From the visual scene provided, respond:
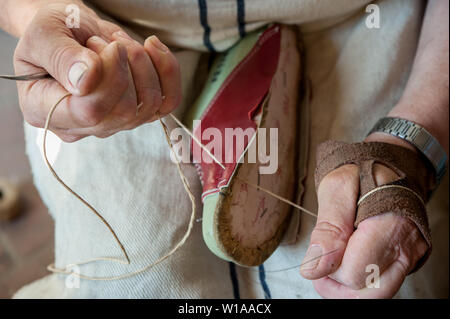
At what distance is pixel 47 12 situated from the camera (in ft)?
1.24

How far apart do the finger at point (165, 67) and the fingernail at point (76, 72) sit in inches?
2.8

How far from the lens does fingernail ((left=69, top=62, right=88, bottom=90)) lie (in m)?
0.32

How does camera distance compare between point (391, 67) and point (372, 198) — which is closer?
point (372, 198)

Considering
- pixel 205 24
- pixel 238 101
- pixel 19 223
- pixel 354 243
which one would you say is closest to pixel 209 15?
pixel 205 24

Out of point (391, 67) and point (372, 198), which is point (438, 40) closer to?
point (391, 67)

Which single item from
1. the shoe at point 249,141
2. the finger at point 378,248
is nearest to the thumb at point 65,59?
the shoe at point 249,141

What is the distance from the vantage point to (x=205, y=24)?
1.75 ft

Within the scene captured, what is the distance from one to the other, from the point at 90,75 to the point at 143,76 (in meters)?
0.06

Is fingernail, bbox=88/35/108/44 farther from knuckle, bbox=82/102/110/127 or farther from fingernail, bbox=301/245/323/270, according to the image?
fingernail, bbox=301/245/323/270

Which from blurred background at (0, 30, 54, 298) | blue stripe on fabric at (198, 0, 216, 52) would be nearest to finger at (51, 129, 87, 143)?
blue stripe on fabric at (198, 0, 216, 52)

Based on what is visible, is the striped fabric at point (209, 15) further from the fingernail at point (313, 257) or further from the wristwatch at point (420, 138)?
the fingernail at point (313, 257)

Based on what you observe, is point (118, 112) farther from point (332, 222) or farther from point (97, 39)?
point (332, 222)

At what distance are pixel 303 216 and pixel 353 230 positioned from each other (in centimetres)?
9
